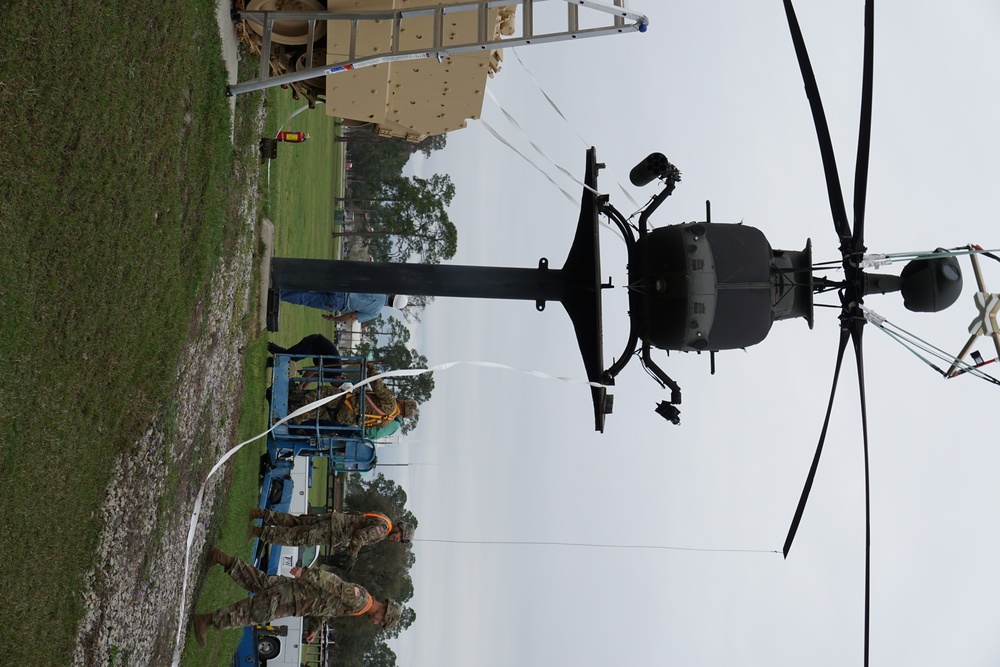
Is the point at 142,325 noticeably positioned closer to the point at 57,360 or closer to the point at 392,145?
the point at 57,360

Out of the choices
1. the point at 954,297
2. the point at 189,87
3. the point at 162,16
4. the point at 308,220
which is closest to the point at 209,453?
the point at 189,87

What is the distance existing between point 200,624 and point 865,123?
399 inches

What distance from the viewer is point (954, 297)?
9336mm

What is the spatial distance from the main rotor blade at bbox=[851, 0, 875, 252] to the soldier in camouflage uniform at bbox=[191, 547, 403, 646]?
26.3 feet

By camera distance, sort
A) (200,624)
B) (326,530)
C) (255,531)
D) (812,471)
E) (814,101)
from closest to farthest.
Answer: (814,101)
(812,471)
(200,624)
(326,530)
(255,531)

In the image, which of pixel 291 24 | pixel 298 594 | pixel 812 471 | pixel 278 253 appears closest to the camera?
pixel 812 471

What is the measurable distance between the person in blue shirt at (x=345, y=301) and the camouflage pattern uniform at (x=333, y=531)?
3359mm

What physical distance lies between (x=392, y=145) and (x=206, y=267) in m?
54.5

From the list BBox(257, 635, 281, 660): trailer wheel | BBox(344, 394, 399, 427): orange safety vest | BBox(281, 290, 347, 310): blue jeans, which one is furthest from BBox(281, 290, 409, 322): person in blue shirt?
BBox(257, 635, 281, 660): trailer wheel

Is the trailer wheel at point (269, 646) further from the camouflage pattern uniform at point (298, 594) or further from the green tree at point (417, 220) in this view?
the green tree at point (417, 220)

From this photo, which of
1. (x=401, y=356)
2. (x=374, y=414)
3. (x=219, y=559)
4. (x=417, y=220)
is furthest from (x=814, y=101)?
(x=401, y=356)

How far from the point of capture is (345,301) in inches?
503

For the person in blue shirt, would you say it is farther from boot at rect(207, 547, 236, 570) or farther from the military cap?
the military cap

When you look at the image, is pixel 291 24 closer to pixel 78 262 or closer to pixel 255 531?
pixel 78 262
